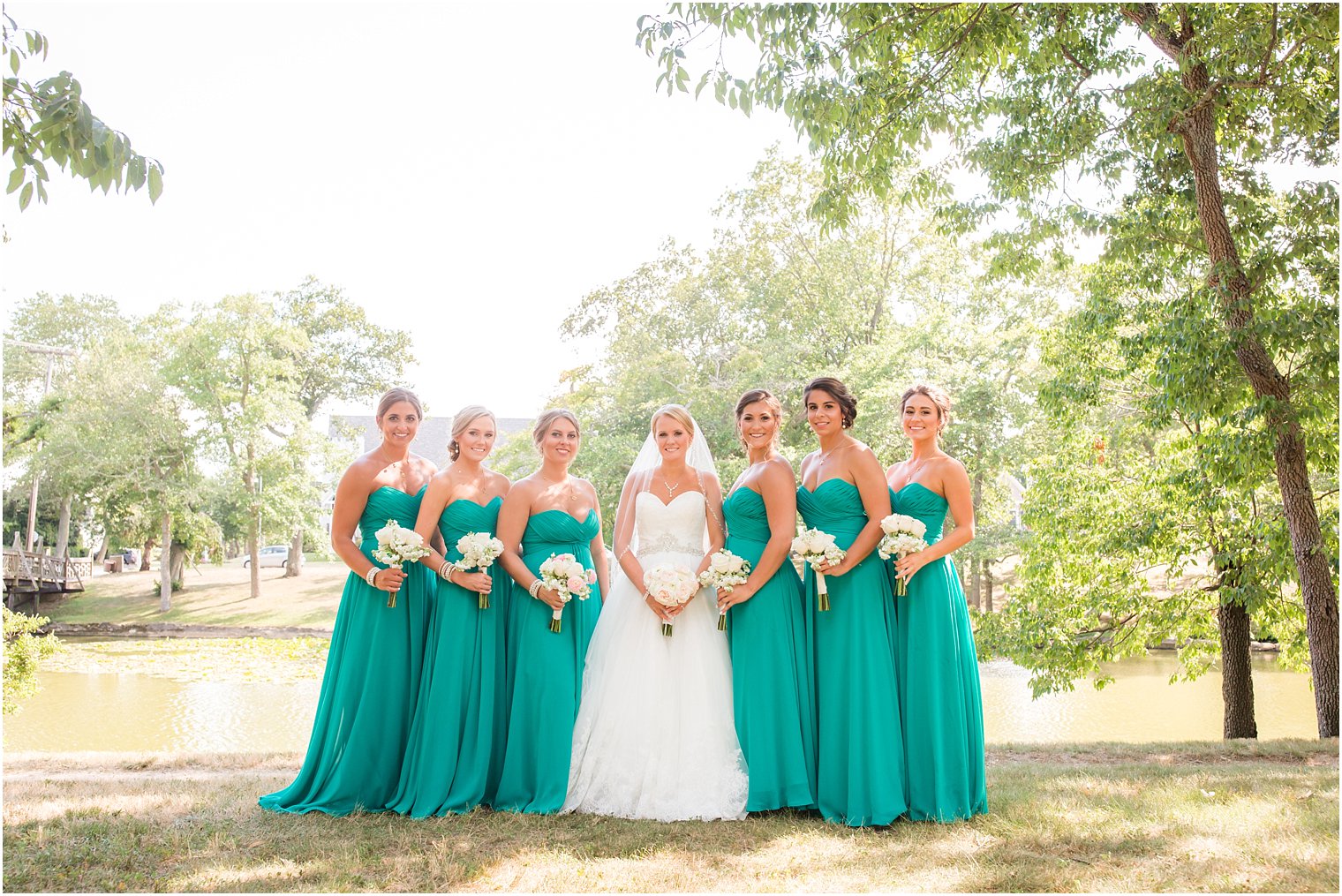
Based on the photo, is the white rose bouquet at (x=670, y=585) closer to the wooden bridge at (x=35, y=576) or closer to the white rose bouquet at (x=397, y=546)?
the white rose bouquet at (x=397, y=546)

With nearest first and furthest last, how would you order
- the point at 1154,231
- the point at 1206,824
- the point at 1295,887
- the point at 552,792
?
the point at 1295,887
the point at 1206,824
the point at 552,792
the point at 1154,231

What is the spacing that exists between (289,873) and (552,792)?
1.49 metres

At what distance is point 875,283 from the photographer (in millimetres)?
25562

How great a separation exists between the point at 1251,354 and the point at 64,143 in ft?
29.3

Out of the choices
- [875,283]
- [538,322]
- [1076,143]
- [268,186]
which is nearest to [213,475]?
[268,186]

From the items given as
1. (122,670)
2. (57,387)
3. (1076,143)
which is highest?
(57,387)

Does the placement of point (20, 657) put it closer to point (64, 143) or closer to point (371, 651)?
point (371, 651)

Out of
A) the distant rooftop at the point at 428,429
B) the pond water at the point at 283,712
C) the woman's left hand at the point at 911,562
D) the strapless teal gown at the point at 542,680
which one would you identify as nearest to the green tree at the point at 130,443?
the distant rooftop at the point at 428,429

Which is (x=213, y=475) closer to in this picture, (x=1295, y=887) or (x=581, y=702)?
(x=581, y=702)

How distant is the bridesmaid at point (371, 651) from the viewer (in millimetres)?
5418

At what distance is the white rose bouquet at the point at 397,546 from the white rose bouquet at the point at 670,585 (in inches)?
51.2

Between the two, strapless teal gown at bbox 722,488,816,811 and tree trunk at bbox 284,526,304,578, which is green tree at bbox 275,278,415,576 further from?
strapless teal gown at bbox 722,488,816,811

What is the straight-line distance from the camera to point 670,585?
5270 millimetres

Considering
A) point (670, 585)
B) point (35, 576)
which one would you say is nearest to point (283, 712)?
point (670, 585)
